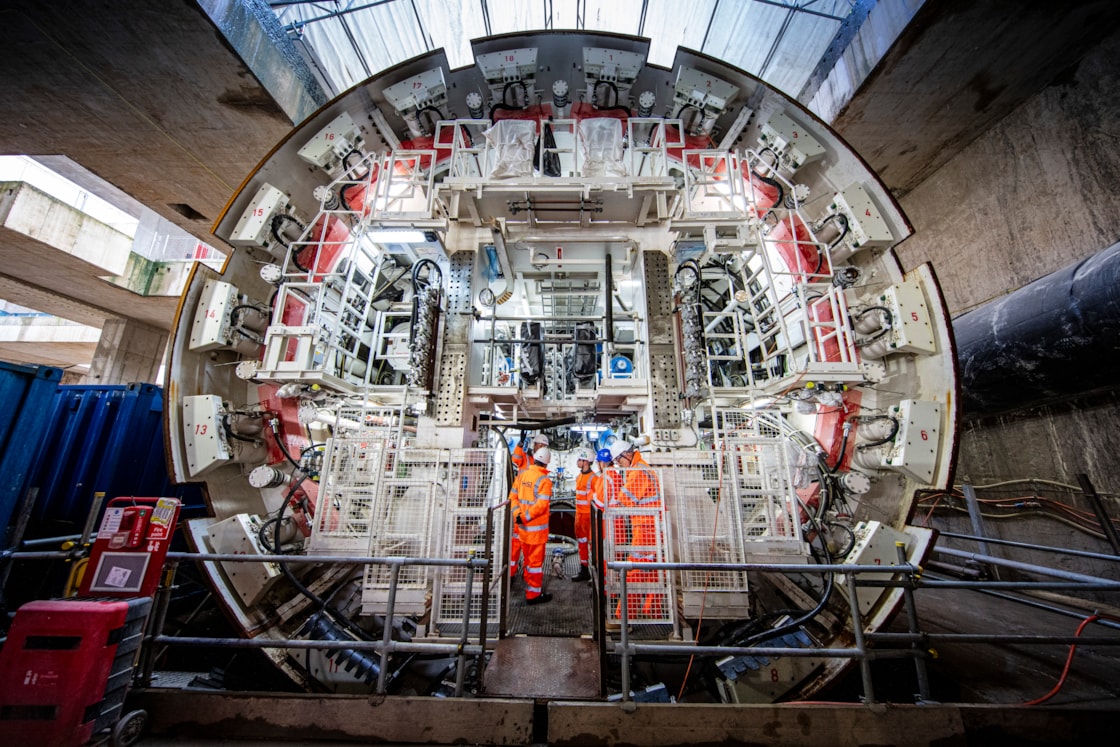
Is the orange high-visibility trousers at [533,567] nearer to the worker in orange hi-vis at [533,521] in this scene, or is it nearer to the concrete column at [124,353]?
the worker in orange hi-vis at [533,521]

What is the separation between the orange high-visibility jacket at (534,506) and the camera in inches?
175

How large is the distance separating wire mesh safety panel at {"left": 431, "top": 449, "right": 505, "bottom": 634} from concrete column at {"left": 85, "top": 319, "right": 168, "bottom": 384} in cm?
1155

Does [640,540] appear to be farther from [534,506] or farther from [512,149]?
[512,149]

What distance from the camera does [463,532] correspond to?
161 inches

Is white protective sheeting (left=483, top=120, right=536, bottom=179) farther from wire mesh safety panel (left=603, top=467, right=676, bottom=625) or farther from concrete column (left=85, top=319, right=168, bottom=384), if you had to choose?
concrete column (left=85, top=319, right=168, bottom=384)

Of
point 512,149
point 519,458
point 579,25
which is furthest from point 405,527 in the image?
point 579,25

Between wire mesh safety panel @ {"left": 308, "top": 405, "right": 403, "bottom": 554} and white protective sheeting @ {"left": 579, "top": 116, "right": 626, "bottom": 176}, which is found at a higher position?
white protective sheeting @ {"left": 579, "top": 116, "right": 626, "bottom": 176}

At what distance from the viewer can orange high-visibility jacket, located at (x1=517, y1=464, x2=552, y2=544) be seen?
14.6 feet

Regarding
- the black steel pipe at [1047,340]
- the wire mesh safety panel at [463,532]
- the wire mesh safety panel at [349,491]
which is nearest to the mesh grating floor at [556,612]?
the wire mesh safety panel at [463,532]

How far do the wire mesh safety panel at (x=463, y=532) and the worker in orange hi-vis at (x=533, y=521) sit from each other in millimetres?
476

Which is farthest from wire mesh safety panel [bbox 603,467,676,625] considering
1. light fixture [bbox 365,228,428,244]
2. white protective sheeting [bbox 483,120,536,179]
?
light fixture [bbox 365,228,428,244]

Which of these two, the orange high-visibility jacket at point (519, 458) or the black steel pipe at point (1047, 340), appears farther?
the orange high-visibility jacket at point (519, 458)

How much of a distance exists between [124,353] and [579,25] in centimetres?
1366

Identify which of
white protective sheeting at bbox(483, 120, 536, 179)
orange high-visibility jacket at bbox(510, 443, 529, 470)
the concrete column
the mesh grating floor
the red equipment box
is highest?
white protective sheeting at bbox(483, 120, 536, 179)
